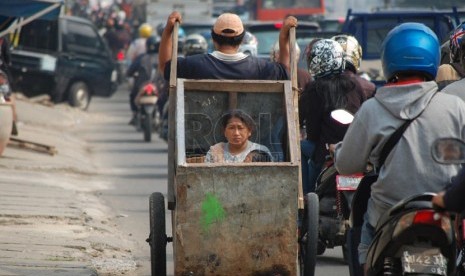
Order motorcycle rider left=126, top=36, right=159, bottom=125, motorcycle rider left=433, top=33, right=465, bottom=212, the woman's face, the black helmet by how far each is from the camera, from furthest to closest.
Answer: the black helmet, motorcycle rider left=126, top=36, right=159, bottom=125, the woman's face, motorcycle rider left=433, top=33, right=465, bottom=212

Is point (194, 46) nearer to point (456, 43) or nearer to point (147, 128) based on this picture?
point (147, 128)

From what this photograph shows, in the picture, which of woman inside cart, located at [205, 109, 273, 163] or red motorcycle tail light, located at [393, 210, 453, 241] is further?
woman inside cart, located at [205, 109, 273, 163]

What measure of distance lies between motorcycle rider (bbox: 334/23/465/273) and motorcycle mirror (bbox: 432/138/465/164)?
34cm

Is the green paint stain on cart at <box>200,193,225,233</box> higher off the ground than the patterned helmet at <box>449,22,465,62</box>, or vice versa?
the patterned helmet at <box>449,22,465,62</box>

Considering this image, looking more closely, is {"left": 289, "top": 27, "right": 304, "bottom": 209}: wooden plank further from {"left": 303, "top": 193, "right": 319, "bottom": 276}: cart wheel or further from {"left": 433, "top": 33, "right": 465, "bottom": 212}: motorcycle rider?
{"left": 433, "top": 33, "right": 465, "bottom": 212}: motorcycle rider

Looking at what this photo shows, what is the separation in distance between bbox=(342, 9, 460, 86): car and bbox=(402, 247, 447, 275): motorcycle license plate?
1123 cm

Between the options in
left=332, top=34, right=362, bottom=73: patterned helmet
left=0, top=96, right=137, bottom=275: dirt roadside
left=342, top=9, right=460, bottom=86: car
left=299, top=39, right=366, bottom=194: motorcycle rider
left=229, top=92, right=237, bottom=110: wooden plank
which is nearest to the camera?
left=229, top=92, right=237, bottom=110: wooden plank

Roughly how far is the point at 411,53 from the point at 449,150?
661 mm

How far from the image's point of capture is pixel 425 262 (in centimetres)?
549

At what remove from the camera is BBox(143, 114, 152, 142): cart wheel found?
2298 centimetres

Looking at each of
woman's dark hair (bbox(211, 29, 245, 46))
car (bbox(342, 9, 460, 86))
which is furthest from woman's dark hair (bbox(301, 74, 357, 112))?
car (bbox(342, 9, 460, 86))

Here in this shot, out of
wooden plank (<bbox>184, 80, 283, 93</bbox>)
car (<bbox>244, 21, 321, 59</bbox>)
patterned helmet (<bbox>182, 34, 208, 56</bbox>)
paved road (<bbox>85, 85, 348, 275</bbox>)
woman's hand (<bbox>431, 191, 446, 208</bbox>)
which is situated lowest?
paved road (<bbox>85, 85, 348, 275</bbox>)

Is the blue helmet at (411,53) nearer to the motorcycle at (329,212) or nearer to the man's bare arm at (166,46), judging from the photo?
the man's bare arm at (166,46)

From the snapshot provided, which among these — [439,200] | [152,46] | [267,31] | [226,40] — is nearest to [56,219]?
[226,40]
